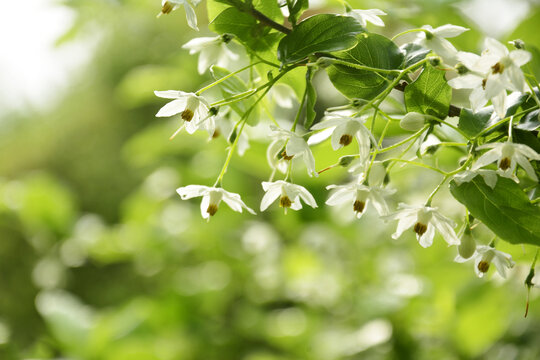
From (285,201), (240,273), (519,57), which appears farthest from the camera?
(240,273)

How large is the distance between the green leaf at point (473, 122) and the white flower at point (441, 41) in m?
0.04

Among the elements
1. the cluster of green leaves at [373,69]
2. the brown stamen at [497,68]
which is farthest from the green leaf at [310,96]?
the brown stamen at [497,68]

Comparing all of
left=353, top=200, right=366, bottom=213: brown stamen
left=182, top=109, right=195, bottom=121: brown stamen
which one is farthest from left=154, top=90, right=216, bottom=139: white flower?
left=353, top=200, right=366, bottom=213: brown stamen

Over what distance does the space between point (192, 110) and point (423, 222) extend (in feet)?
0.56

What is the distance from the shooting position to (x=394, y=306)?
0.80m

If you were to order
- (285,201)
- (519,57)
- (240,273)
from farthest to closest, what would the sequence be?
(240,273) → (285,201) → (519,57)

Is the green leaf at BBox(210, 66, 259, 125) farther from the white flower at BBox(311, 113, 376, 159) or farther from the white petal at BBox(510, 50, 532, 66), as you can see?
the white petal at BBox(510, 50, 532, 66)

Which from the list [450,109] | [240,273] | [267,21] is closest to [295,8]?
[267,21]

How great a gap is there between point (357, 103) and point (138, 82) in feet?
3.53

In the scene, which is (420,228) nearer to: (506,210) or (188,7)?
(506,210)

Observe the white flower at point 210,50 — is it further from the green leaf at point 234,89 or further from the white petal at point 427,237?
the white petal at point 427,237

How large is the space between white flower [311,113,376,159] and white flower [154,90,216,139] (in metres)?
0.07

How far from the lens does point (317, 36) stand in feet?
1.02

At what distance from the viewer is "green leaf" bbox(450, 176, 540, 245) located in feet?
0.92
